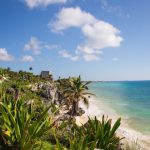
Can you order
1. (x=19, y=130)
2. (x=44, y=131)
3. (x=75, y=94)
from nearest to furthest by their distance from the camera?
1. (x=19, y=130)
2. (x=44, y=131)
3. (x=75, y=94)

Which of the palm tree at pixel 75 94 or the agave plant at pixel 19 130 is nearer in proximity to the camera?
the agave plant at pixel 19 130

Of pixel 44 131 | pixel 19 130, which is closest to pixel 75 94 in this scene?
pixel 44 131

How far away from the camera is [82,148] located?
29.7ft

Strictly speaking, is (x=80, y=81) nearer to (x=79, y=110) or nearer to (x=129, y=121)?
(x=79, y=110)

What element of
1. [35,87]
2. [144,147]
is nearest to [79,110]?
[35,87]

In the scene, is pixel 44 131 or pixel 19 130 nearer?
pixel 19 130

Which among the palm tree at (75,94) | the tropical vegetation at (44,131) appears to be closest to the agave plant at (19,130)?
the tropical vegetation at (44,131)

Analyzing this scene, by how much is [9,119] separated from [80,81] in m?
44.5

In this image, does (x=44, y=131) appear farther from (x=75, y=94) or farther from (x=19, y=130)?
(x=75, y=94)

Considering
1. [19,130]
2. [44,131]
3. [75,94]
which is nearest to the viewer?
[19,130]

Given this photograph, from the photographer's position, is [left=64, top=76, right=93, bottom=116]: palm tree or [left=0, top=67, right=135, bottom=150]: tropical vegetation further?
[left=64, top=76, right=93, bottom=116]: palm tree

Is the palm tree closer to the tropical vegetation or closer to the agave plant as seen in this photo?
the tropical vegetation

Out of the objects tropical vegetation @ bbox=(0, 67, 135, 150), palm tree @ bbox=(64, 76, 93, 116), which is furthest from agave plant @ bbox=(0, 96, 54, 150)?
palm tree @ bbox=(64, 76, 93, 116)

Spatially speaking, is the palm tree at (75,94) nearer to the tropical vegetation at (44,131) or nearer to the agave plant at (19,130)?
the tropical vegetation at (44,131)
